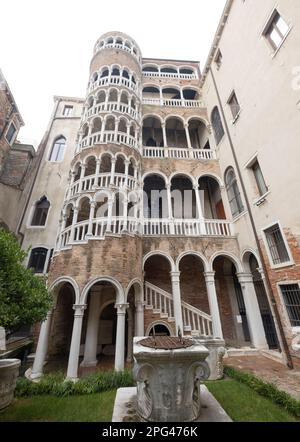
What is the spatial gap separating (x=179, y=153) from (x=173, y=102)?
5.77 m

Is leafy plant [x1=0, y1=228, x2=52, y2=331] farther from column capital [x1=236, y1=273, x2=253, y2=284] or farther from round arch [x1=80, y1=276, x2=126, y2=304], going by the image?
column capital [x1=236, y1=273, x2=253, y2=284]

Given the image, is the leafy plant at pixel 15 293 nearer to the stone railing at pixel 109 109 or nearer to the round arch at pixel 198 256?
the round arch at pixel 198 256

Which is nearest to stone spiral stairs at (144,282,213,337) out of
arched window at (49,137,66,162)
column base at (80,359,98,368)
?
column base at (80,359,98,368)

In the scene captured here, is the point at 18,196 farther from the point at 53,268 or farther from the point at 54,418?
the point at 54,418

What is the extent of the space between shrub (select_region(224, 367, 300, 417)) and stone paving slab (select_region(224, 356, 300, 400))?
0.71 m

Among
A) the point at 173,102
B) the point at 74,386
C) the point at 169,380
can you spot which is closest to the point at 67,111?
the point at 173,102

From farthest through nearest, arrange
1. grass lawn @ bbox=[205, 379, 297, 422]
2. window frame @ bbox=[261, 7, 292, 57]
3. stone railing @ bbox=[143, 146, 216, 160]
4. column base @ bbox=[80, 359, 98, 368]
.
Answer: stone railing @ bbox=[143, 146, 216, 160] < column base @ bbox=[80, 359, 98, 368] < window frame @ bbox=[261, 7, 292, 57] < grass lawn @ bbox=[205, 379, 297, 422]

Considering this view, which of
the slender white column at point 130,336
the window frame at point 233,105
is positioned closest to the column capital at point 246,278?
the slender white column at point 130,336

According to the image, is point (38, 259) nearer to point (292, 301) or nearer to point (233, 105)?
point (292, 301)

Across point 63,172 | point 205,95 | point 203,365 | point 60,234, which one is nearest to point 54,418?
point 203,365

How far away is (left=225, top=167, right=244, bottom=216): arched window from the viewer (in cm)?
1143

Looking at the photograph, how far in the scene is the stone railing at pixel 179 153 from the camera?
1358 centimetres

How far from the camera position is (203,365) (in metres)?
3.84

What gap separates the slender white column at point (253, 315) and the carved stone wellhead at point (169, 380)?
6.83 meters
